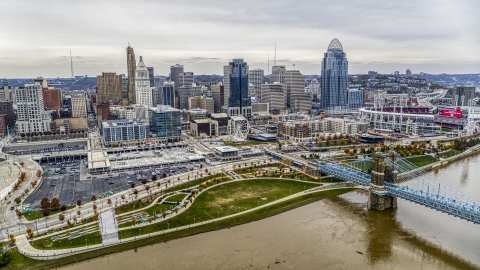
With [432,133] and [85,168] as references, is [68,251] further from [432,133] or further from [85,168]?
[432,133]

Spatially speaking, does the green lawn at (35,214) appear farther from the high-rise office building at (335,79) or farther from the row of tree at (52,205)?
the high-rise office building at (335,79)

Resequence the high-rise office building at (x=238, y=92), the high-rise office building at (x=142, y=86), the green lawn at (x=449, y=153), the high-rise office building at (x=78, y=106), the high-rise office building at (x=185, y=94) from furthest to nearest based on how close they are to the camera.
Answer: the high-rise office building at (x=185, y=94) → the high-rise office building at (x=142, y=86) → the high-rise office building at (x=238, y=92) → the high-rise office building at (x=78, y=106) → the green lawn at (x=449, y=153)

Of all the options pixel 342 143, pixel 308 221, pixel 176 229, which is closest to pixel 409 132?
pixel 342 143

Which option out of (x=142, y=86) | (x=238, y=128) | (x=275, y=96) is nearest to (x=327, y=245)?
(x=238, y=128)

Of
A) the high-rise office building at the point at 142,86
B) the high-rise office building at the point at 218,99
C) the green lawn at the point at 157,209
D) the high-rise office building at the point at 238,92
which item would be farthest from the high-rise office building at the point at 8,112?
the green lawn at the point at 157,209

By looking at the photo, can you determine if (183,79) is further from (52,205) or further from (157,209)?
(157,209)
